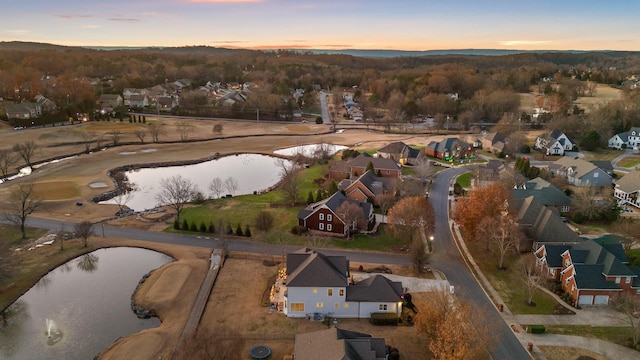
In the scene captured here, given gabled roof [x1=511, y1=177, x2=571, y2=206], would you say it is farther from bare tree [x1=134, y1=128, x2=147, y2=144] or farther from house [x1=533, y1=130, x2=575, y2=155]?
bare tree [x1=134, y1=128, x2=147, y2=144]

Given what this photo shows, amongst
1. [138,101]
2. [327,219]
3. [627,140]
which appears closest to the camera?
[327,219]

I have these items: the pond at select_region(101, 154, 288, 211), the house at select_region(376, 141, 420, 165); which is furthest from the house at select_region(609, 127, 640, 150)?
the pond at select_region(101, 154, 288, 211)

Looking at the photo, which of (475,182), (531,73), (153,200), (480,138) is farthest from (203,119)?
(531,73)

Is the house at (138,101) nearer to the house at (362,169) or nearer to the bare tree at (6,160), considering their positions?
the bare tree at (6,160)

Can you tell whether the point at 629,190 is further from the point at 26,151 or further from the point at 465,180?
the point at 26,151

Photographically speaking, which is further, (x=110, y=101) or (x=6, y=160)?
(x=110, y=101)

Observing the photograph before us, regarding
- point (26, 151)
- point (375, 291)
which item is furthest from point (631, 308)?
point (26, 151)
